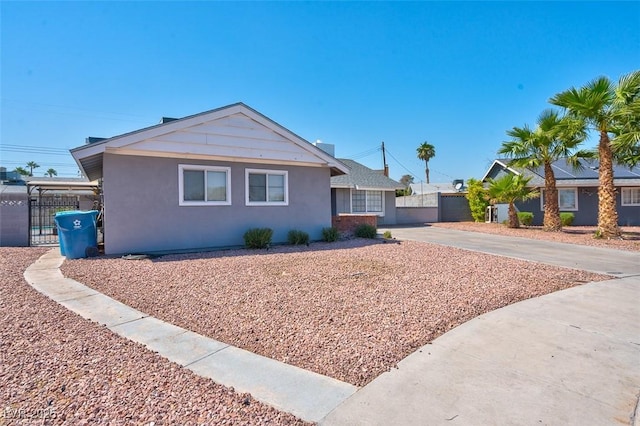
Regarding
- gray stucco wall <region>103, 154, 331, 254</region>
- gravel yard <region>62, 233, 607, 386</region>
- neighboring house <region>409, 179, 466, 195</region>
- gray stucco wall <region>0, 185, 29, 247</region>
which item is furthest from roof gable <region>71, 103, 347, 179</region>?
neighboring house <region>409, 179, 466, 195</region>

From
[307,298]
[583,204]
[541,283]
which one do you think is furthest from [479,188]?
[307,298]

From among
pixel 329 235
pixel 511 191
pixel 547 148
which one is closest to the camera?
pixel 329 235

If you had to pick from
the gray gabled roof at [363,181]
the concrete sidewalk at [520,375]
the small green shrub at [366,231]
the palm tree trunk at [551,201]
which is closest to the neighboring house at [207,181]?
the small green shrub at [366,231]

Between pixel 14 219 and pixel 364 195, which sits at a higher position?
pixel 364 195

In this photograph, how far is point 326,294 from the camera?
5.43m

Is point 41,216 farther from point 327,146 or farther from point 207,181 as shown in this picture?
point 327,146

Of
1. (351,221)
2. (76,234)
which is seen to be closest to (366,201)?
(351,221)

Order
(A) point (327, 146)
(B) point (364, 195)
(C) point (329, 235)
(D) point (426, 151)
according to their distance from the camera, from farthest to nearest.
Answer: (D) point (426, 151) → (B) point (364, 195) → (A) point (327, 146) → (C) point (329, 235)

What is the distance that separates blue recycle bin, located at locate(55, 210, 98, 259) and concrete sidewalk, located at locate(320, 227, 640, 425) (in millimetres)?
8938

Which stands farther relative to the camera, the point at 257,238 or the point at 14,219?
the point at 14,219

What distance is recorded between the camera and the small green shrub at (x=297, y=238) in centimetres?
1137

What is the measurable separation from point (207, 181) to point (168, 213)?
1.52 metres

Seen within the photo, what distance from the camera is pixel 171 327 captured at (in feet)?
13.4

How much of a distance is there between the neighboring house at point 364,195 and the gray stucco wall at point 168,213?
906 cm
